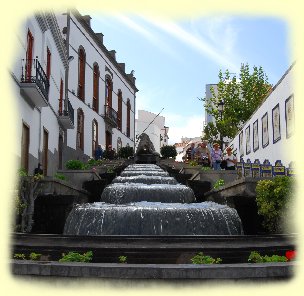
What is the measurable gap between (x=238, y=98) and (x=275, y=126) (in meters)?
19.1

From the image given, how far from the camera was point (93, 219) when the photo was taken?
406 inches

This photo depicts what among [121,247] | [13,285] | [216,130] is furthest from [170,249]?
[216,130]

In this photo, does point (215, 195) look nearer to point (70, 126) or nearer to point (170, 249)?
point (170, 249)

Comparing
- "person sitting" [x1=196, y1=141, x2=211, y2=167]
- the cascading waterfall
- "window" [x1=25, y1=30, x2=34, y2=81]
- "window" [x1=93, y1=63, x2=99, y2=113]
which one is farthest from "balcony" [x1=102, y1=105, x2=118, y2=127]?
the cascading waterfall

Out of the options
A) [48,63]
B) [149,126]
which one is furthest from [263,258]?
[149,126]

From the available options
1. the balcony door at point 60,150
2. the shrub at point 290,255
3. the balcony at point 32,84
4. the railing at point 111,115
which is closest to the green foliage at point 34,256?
the shrub at point 290,255

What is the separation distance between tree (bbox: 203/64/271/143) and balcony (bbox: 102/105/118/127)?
821cm

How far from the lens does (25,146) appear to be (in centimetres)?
1752

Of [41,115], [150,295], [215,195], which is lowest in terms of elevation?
[150,295]

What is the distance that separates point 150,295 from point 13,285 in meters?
1.67

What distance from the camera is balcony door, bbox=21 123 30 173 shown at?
669 inches

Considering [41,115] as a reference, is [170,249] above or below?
below

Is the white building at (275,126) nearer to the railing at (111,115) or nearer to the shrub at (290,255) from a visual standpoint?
the shrub at (290,255)

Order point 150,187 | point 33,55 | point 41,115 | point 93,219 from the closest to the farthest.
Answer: point 93,219 → point 150,187 → point 33,55 → point 41,115
